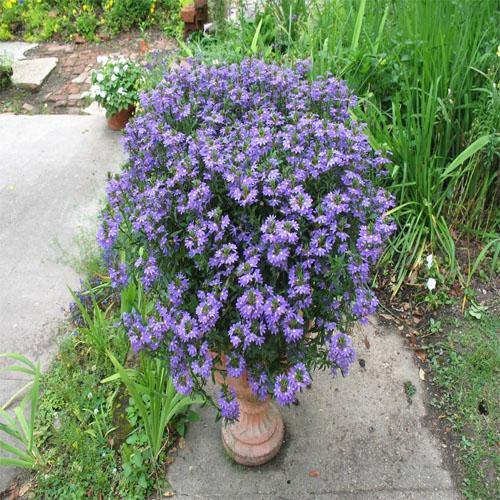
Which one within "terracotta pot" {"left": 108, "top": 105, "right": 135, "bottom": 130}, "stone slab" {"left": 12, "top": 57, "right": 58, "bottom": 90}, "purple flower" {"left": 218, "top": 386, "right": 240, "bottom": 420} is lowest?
"terracotta pot" {"left": 108, "top": 105, "right": 135, "bottom": 130}

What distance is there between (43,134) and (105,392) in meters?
2.66

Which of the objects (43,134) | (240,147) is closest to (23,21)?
(43,134)

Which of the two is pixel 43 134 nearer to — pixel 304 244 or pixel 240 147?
pixel 240 147

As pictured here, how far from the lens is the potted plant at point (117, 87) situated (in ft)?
12.5

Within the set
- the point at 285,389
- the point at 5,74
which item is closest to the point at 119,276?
the point at 285,389

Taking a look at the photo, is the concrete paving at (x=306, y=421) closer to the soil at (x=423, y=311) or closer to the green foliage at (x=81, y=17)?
the soil at (x=423, y=311)

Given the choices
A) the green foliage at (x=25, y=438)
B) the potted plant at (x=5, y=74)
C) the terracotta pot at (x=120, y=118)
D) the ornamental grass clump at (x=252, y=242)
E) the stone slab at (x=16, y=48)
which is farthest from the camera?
the stone slab at (x=16, y=48)

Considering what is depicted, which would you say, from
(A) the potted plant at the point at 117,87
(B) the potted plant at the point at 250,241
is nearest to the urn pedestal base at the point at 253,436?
(B) the potted plant at the point at 250,241

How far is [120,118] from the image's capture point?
397 centimetres

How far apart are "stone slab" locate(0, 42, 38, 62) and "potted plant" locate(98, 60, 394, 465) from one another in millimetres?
4569

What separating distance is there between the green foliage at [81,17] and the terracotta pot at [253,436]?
14.9ft

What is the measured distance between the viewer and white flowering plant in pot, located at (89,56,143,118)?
380 centimetres

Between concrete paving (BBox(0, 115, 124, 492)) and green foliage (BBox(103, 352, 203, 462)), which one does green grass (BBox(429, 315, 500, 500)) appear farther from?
concrete paving (BBox(0, 115, 124, 492))

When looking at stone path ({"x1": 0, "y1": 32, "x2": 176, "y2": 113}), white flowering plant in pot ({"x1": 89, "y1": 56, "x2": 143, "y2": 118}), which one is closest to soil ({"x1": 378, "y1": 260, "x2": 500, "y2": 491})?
white flowering plant in pot ({"x1": 89, "y1": 56, "x2": 143, "y2": 118})
